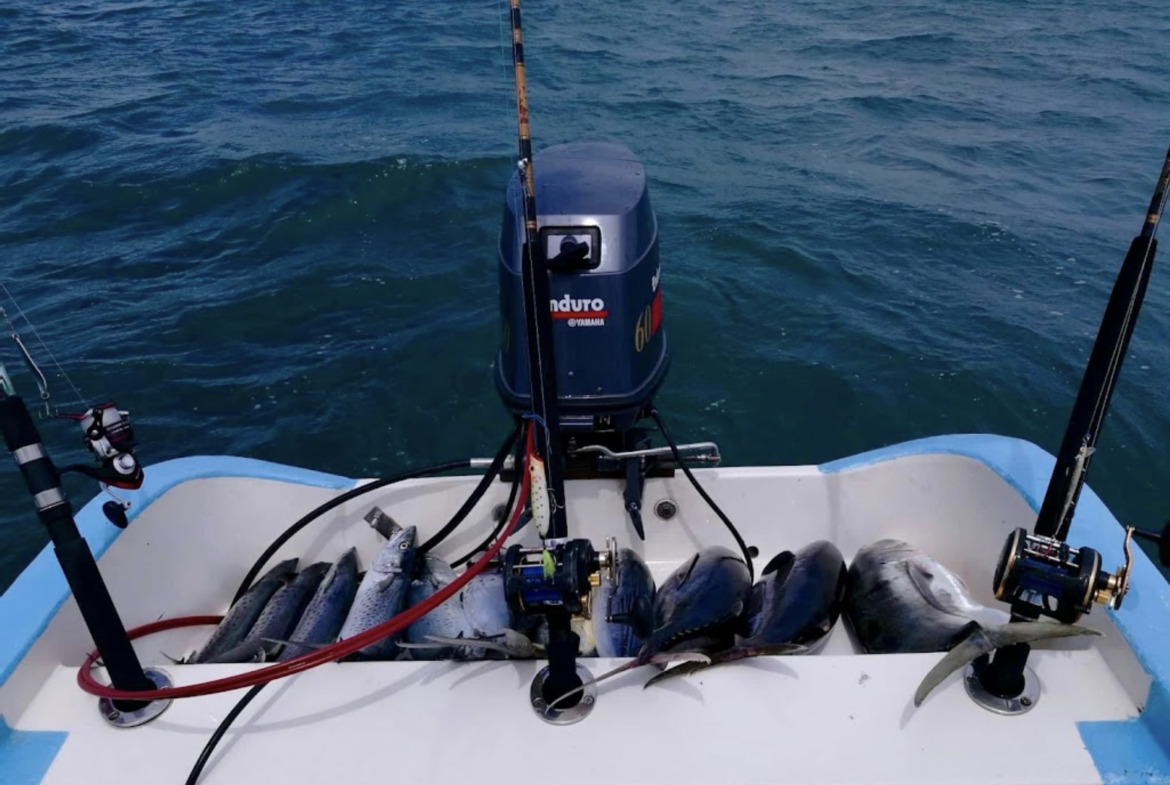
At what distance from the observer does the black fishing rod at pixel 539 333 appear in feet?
7.95

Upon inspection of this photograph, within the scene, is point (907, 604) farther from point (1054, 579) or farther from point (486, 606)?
point (486, 606)

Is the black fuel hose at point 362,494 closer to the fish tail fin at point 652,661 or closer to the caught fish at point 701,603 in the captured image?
the caught fish at point 701,603

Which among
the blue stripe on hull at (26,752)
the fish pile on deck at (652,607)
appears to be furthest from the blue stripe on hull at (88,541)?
the fish pile on deck at (652,607)

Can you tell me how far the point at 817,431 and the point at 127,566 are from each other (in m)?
4.30

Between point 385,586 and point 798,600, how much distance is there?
1.56 m

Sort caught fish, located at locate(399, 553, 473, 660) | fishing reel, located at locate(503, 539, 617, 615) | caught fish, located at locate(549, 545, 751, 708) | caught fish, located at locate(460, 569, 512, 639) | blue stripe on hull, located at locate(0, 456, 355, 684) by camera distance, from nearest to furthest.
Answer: fishing reel, located at locate(503, 539, 617, 615), blue stripe on hull, located at locate(0, 456, 355, 684), caught fish, located at locate(549, 545, 751, 708), caught fish, located at locate(399, 553, 473, 660), caught fish, located at locate(460, 569, 512, 639)

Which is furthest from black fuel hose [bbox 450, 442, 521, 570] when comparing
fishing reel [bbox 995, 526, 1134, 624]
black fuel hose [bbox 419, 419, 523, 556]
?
fishing reel [bbox 995, 526, 1134, 624]

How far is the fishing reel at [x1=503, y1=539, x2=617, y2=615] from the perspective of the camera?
2062mm

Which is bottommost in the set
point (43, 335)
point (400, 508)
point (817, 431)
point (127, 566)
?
point (817, 431)

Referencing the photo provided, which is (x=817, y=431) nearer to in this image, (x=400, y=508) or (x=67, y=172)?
(x=400, y=508)

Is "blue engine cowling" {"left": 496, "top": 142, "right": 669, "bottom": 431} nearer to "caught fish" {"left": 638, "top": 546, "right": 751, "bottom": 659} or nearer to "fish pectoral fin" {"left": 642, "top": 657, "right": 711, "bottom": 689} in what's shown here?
"caught fish" {"left": 638, "top": 546, "right": 751, "bottom": 659}

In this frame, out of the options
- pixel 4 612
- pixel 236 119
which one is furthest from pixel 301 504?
pixel 236 119

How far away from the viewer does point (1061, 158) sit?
10.0 meters

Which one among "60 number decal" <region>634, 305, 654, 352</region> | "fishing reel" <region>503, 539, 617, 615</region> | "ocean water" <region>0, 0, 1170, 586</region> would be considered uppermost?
"60 number decal" <region>634, 305, 654, 352</region>
